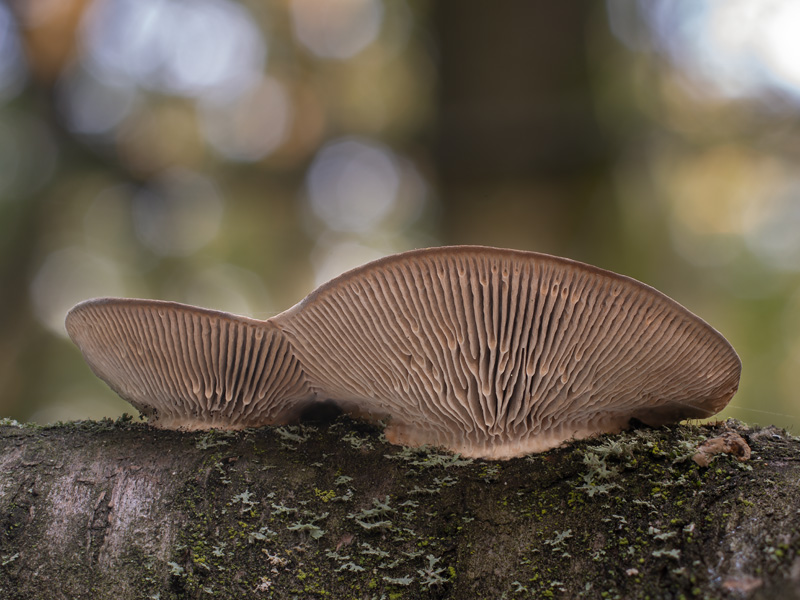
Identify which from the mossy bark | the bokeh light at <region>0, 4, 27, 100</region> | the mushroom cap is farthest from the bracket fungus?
the bokeh light at <region>0, 4, 27, 100</region>

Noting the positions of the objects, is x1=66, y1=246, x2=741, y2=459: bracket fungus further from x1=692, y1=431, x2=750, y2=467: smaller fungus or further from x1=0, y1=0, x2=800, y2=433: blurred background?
x1=0, y1=0, x2=800, y2=433: blurred background

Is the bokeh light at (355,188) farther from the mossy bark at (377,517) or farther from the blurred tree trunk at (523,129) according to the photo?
the mossy bark at (377,517)

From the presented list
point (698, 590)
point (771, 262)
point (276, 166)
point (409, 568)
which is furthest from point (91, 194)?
point (771, 262)

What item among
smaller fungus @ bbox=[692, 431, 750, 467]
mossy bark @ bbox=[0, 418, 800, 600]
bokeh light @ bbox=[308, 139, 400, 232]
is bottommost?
mossy bark @ bbox=[0, 418, 800, 600]

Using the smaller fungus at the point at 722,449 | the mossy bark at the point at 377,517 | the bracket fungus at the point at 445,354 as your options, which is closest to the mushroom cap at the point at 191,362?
the bracket fungus at the point at 445,354

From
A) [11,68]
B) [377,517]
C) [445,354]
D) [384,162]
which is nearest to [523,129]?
[445,354]
